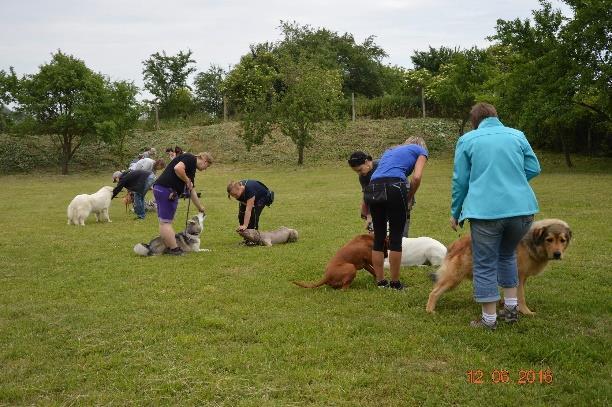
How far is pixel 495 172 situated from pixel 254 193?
17.4 feet

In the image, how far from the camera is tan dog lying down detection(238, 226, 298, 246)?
934 centimetres

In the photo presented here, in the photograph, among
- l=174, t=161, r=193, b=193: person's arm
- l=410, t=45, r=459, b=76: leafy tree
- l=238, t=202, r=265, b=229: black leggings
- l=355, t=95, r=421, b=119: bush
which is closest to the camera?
l=174, t=161, r=193, b=193: person's arm

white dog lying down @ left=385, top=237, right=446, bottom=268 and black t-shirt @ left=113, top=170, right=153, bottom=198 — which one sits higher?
black t-shirt @ left=113, top=170, right=153, bottom=198

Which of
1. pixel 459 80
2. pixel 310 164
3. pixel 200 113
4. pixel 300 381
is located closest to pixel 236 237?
pixel 300 381

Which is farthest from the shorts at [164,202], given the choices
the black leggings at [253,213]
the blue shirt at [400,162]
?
the blue shirt at [400,162]

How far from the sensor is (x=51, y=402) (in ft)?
11.8

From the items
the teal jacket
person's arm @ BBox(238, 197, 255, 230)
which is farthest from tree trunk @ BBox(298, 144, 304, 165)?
the teal jacket

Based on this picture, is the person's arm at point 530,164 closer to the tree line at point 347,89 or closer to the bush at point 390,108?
the tree line at point 347,89

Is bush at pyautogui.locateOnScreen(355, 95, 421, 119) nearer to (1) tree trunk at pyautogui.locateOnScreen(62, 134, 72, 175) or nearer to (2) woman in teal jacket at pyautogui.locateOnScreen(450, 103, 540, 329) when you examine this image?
(1) tree trunk at pyautogui.locateOnScreen(62, 134, 72, 175)

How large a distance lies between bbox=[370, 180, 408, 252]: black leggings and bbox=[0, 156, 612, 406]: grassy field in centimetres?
60

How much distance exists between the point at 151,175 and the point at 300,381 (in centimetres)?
1027

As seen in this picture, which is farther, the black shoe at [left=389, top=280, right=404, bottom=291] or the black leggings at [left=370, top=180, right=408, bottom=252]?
the black shoe at [left=389, top=280, right=404, bottom=291]

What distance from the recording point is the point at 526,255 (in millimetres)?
4949
